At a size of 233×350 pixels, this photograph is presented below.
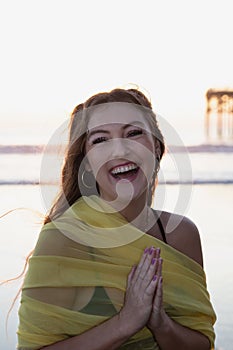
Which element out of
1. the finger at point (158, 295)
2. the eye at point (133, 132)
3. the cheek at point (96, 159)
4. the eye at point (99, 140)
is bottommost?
the finger at point (158, 295)

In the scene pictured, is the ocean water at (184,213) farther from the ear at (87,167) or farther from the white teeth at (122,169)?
the white teeth at (122,169)

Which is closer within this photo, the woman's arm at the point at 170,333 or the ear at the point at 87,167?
the woman's arm at the point at 170,333

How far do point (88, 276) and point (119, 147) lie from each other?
1.44 ft

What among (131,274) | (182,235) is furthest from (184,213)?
(131,274)

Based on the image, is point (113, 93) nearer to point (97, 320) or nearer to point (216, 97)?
point (97, 320)

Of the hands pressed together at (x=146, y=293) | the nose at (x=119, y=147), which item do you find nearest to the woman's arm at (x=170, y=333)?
the hands pressed together at (x=146, y=293)

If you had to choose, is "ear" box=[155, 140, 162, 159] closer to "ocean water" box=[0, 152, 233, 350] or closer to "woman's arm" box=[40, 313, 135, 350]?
"ocean water" box=[0, 152, 233, 350]

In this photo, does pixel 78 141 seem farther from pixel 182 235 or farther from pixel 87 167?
pixel 182 235

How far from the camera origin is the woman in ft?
7.64

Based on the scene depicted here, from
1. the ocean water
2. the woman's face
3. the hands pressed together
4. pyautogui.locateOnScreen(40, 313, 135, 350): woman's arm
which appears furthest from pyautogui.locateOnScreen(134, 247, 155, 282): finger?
the ocean water

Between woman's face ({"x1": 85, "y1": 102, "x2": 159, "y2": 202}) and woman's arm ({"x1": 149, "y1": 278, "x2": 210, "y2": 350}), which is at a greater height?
woman's face ({"x1": 85, "y1": 102, "x2": 159, "y2": 202})

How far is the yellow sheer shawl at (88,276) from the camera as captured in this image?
235 cm

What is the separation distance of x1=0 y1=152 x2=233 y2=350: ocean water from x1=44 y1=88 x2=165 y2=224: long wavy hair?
150mm

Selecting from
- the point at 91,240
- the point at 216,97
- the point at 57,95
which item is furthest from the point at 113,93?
the point at 216,97
